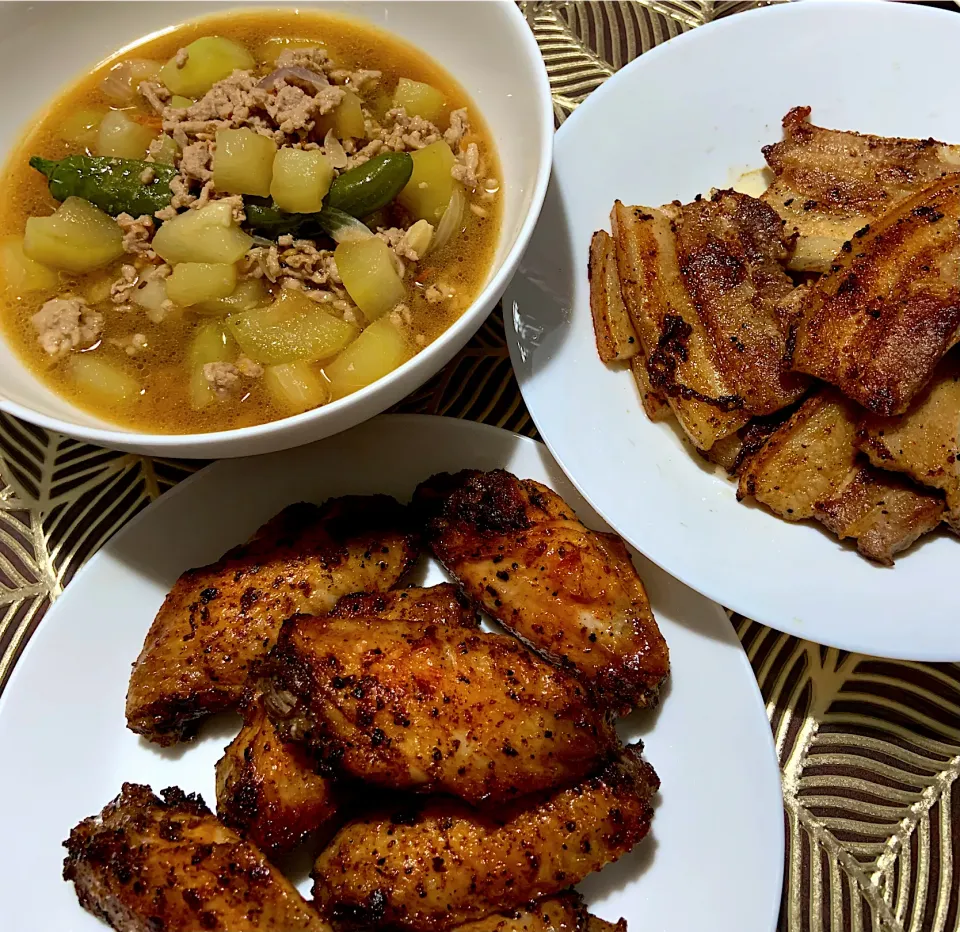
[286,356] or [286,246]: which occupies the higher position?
[286,246]

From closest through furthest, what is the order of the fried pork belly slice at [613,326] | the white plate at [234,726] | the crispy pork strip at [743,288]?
the white plate at [234,726]
the crispy pork strip at [743,288]
the fried pork belly slice at [613,326]

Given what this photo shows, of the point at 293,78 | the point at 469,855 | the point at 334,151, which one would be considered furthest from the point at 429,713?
the point at 293,78

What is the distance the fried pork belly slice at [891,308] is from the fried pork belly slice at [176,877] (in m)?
1.72

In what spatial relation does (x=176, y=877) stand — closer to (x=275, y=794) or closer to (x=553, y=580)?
(x=275, y=794)

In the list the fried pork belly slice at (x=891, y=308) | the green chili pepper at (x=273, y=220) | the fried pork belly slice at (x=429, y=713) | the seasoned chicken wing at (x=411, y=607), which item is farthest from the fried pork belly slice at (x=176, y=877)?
the fried pork belly slice at (x=891, y=308)

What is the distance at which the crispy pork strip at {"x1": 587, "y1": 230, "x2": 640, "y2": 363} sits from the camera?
84.7 inches

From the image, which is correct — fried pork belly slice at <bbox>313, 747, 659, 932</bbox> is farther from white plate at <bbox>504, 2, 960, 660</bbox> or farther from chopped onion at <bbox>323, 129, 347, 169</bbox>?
chopped onion at <bbox>323, 129, 347, 169</bbox>

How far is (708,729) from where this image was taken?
1922 mm

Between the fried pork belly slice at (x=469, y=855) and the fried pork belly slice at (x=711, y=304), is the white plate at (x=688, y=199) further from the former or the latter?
the fried pork belly slice at (x=469, y=855)

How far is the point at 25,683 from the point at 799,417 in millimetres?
2041

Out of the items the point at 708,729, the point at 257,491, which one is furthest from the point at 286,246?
the point at 708,729

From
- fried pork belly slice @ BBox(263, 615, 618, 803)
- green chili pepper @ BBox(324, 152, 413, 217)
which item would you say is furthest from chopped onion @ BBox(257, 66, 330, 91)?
fried pork belly slice @ BBox(263, 615, 618, 803)

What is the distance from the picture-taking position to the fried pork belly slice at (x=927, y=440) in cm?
184

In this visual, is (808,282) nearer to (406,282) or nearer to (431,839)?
(406,282)
